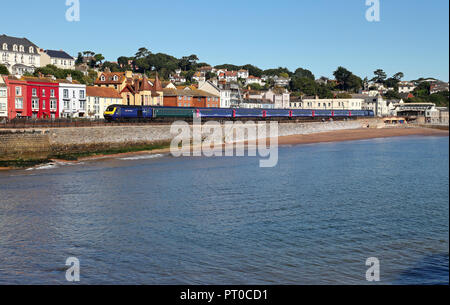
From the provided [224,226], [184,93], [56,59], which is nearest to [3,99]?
[184,93]

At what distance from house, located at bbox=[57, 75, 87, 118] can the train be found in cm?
878

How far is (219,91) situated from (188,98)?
36.4ft

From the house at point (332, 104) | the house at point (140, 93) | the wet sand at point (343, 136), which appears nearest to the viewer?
the wet sand at point (343, 136)

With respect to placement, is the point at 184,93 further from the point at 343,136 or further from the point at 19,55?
the point at 19,55

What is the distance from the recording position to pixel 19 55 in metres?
106

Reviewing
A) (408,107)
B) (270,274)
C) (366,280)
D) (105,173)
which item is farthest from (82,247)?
(408,107)

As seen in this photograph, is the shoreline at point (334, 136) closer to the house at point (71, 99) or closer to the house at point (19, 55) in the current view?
the house at point (71, 99)

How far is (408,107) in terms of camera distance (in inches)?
5172

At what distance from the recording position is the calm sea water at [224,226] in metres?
14.4

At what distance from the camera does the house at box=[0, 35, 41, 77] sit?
102 metres

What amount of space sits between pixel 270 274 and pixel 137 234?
258 inches

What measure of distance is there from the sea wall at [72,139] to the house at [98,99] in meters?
14.4

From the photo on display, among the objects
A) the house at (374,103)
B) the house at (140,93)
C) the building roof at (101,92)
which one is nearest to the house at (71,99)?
the building roof at (101,92)

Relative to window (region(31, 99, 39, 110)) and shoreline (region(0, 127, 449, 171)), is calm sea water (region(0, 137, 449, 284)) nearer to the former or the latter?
shoreline (region(0, 127, 449, 171))
